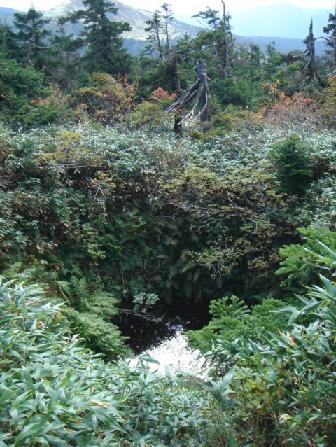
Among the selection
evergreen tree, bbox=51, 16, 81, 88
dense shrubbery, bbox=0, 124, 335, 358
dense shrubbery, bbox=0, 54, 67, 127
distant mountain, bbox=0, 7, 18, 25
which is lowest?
dense shrubbery, bbox=0, 124, 335, 358

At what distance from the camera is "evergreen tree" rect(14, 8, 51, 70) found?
1884 cm

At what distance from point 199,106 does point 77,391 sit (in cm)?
1055

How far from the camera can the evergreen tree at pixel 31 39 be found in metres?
18.8

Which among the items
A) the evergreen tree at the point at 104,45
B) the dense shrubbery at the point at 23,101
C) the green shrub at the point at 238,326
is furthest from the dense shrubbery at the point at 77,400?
the evergreen tree at the point at 104,45

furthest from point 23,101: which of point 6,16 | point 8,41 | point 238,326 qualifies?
point 6,16

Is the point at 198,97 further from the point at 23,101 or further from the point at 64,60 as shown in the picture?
the point at 64,60

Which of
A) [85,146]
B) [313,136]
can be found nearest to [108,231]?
[85,146]

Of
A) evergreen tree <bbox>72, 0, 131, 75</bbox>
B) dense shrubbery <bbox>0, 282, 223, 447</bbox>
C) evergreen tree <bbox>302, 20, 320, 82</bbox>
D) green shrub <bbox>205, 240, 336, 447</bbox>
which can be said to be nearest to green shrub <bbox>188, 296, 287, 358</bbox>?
green shrub <bbox>205, 240, 336, 447</bbox>

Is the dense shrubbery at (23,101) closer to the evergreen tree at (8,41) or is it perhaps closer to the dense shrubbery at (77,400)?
the evergreen tree at (8,41)

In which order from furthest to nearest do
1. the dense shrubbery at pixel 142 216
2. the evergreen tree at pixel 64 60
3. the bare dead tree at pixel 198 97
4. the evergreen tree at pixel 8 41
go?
the evergreen tree at pixel 64 60, the evergreen tree at pixel 8 41, the bare dead tree at pixel 198 97, the dense shrubbery at pixel 142 216

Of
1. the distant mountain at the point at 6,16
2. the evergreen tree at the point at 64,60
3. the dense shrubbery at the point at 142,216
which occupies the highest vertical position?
the distant mountain at the point at 6,16

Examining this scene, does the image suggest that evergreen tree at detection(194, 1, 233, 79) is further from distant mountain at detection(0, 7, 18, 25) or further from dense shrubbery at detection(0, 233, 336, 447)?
dense shrubbery at detection(0, 233, 336, 447)

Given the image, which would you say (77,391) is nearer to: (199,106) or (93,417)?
(93,417)

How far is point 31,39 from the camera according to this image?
771 inches
